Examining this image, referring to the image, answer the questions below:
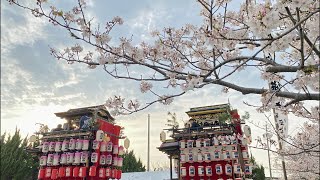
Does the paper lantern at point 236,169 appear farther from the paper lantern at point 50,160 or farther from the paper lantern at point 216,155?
the paper lantern at point 50,160

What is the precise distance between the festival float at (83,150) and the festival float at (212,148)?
13.7ft

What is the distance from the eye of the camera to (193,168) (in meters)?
16.5

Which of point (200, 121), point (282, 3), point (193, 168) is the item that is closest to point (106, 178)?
point (193, 168)

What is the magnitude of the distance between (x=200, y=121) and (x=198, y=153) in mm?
2664

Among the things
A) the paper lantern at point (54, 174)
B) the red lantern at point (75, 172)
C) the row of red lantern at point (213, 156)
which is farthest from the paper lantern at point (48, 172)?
the row of red lantern at point (213, 156)

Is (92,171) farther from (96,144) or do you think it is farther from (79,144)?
(79,144)

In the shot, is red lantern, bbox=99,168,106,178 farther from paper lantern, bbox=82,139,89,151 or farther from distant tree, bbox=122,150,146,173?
distant tree, bbox=122,150,146,173

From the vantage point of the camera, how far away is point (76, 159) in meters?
17.5

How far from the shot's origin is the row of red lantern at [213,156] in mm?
15570

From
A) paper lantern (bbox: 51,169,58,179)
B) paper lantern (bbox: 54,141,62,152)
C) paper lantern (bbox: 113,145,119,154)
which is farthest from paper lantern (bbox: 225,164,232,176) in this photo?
paper lantern (bbox: 51,169,58,179)

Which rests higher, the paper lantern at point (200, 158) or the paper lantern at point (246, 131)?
the paper lantern at point (246, 131)

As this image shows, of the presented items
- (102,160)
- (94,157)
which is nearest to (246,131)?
(102,160)

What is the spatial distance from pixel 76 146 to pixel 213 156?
9.44 meters

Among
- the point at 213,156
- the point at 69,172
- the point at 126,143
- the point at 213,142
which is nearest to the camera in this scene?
the point at 213,156
